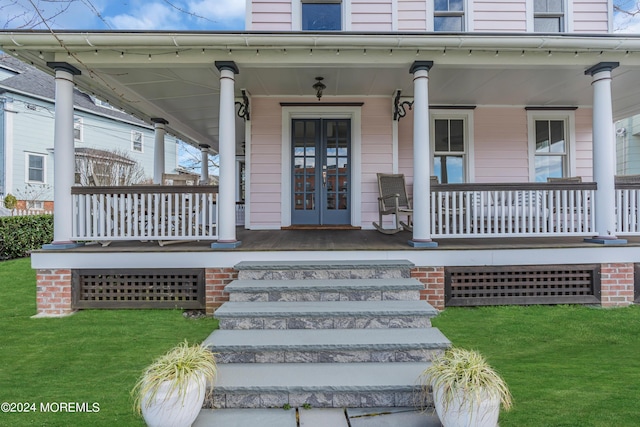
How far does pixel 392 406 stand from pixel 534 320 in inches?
94.7

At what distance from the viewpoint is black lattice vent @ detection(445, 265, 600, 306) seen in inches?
166

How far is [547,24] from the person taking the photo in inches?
241

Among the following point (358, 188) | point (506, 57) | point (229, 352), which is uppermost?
point (506, 57)

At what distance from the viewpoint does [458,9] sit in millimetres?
6070

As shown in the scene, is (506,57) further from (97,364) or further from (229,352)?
(97,364)

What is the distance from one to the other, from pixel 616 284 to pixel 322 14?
227 inches

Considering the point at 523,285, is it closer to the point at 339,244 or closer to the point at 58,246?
the point at 339,244

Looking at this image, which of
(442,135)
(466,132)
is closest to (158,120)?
(442,135)

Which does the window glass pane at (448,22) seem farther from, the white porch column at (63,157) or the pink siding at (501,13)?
the white porch column at (63,157)

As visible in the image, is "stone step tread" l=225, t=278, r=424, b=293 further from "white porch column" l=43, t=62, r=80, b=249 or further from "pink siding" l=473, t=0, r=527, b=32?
"pink siding" l=473, t=0, r=527, b=32

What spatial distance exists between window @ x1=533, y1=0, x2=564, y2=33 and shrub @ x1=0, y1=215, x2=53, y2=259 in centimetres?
1059

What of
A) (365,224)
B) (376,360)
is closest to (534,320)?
(376,360)

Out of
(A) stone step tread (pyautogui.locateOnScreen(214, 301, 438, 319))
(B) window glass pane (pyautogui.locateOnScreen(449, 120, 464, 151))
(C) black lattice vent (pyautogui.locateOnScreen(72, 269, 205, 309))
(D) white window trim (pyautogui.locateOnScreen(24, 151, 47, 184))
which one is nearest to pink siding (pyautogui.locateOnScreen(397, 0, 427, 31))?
(B) window glass pane (pyautogui.locateOnScreen(449, 120, 464, 151))

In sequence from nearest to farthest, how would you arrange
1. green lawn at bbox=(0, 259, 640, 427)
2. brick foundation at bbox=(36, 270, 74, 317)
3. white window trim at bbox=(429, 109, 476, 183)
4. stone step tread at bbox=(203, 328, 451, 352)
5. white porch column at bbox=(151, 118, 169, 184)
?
green lawn at bbox=(0, 259, 640, 427)
stone step tread at bbox=(203, 328, 451, 352)
brick foundation at bbox=(36, 270, 74, 317)
white window trim at bbox=(429, 109, 476, 183)
white porch column at bbox=(151, 118, 169, 184)
